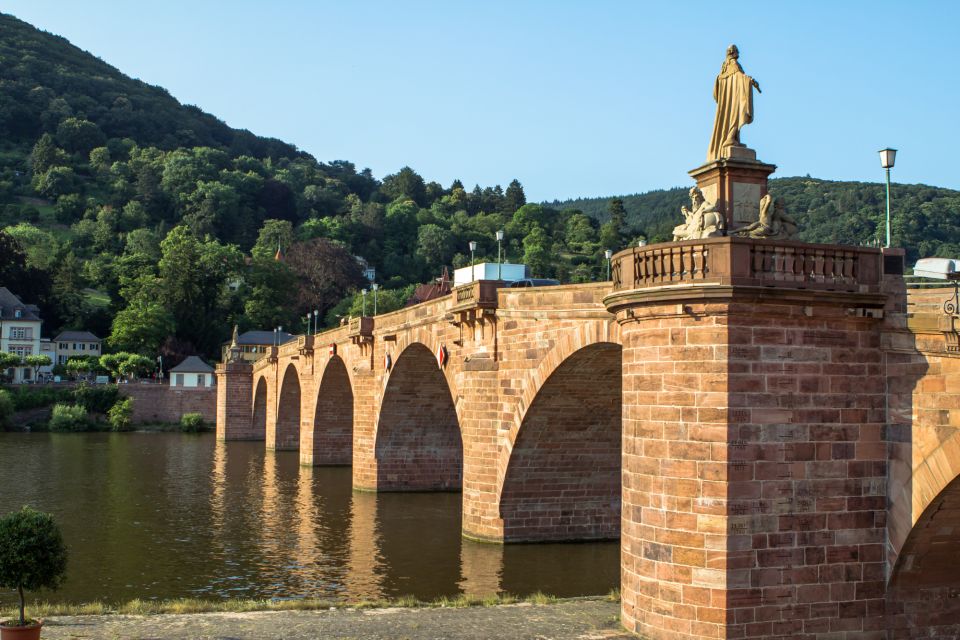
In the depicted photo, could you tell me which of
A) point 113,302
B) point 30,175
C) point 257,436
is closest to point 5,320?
point 113,302

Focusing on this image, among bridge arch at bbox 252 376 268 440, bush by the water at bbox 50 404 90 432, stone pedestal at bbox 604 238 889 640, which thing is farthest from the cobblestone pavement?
bush by the water at bbox 50 404 90 432

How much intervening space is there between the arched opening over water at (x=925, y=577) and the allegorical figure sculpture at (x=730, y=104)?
20.1 feet

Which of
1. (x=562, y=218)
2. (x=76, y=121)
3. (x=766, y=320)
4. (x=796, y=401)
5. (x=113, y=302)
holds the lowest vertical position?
(x=796, y=401)

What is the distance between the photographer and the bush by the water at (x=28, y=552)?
1335cm

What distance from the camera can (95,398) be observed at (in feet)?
264

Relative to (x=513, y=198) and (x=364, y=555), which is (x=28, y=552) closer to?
(x=364, y=555)

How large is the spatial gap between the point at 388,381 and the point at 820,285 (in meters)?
23.1

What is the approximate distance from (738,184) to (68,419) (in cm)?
7044

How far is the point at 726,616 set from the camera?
13875 millimetres

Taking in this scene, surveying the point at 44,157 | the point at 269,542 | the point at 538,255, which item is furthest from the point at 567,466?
the point at 44,157

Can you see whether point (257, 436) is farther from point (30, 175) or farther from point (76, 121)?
point (76, 121)

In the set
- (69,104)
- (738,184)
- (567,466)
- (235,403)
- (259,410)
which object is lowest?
(259,410)

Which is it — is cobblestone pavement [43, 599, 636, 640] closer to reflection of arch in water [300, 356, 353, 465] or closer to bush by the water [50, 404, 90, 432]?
reflection of arch in water [300, 356, 353, 465]

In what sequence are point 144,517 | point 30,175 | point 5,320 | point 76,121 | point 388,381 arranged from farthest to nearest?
point 76,121 < point 30,175 < point 5,320 < point 388,381 < point 144,517
